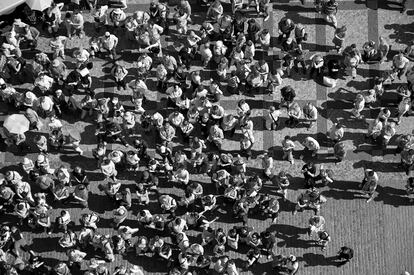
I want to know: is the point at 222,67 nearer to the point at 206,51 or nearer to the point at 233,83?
the point at 233,83

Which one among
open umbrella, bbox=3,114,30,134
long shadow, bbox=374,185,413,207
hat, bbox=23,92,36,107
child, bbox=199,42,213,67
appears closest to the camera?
long shadow, bbox=374,185,413,207

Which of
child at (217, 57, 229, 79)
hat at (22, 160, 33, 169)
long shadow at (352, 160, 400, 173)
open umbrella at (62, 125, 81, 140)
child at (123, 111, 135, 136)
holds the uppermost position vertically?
child at (217, 57, 229, 79)

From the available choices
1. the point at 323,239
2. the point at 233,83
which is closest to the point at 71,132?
the point at 233,83

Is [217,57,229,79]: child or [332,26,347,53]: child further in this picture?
[332,26,347,53]: child

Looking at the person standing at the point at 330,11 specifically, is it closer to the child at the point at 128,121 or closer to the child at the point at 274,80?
the child at the point at 274,80

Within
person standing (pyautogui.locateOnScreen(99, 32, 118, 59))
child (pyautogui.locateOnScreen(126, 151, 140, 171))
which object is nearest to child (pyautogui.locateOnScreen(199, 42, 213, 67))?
person standing (pyautogui.locateOnScreen(99, 32, 118, 59))

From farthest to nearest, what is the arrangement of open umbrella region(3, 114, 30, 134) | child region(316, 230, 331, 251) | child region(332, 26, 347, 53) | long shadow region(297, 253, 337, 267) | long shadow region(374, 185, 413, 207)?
child region(332, 26, 347, 53)
open umbrella region(3, 114, 30, 134)
long shadow region(374, 185, 413, 207)
long shadow region(297, 253, 337, 267)
child region(316, 230, 331, 251)

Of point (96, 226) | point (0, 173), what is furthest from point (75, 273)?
point (0, 173)

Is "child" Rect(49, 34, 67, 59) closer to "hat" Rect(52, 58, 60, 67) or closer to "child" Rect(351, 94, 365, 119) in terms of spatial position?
"hat" Rect(52, 58, 60, 67)

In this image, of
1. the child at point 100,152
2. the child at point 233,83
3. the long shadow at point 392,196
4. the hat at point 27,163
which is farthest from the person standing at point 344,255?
the hat at point 27,163
